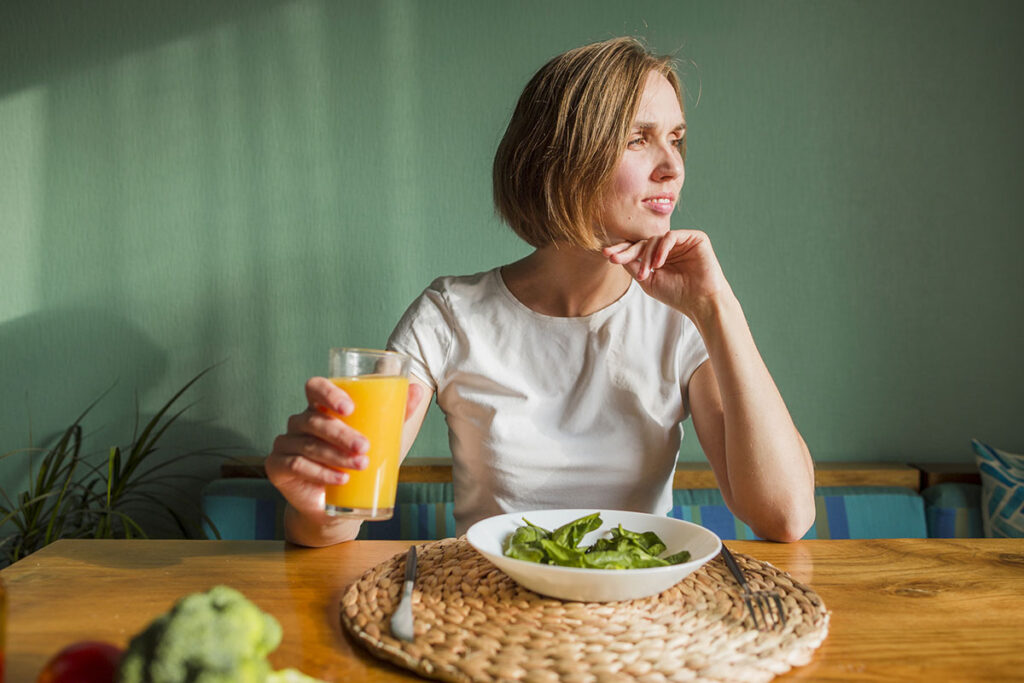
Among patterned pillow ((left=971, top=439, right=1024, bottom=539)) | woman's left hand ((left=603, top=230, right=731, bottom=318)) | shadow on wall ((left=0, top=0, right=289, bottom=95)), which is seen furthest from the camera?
shadow on wall ((left=0, top=0, right=289, bottom=95))

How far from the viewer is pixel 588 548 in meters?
0.94

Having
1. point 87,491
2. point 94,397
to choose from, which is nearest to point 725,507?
point 87,491

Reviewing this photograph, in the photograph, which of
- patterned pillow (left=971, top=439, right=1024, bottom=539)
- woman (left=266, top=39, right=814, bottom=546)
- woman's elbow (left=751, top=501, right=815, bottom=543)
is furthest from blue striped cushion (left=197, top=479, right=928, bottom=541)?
woman's elbow (left=751, top=501, right=815, bottom=543)

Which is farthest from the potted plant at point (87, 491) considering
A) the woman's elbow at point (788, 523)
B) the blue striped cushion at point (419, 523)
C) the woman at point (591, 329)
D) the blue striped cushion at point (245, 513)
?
the woman's elbow at point (788, 523)

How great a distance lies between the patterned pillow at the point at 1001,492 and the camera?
1895mm

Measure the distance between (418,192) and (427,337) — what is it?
87 cm

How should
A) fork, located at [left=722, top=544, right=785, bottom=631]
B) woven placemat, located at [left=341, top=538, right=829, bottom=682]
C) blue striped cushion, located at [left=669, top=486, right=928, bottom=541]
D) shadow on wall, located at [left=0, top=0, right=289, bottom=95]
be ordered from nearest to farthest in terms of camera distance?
1. woven placemat, located at [left=341, top=538, right=829, bottom=682]
2. fork, located at [left=722, top=544, right=785, bottom=631]
3. blue striped cushion, located at [left=669, top=486, right=928, bottom=541]
4. shadow on wall, located at [left=0, top=0, right=289, bottom=95]

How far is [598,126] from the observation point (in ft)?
4.36

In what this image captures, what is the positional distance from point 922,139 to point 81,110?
7.87 ft

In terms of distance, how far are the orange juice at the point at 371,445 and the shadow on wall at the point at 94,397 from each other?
4.79 ft

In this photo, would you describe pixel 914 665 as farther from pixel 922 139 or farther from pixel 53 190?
pixel 53 190

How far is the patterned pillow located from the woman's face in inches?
49.1

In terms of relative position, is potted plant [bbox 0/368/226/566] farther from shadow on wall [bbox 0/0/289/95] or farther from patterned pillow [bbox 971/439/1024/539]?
patterned pillow [bbox 971/439/1024/539]

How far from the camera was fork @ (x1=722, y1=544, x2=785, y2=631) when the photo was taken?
0.77 metres
